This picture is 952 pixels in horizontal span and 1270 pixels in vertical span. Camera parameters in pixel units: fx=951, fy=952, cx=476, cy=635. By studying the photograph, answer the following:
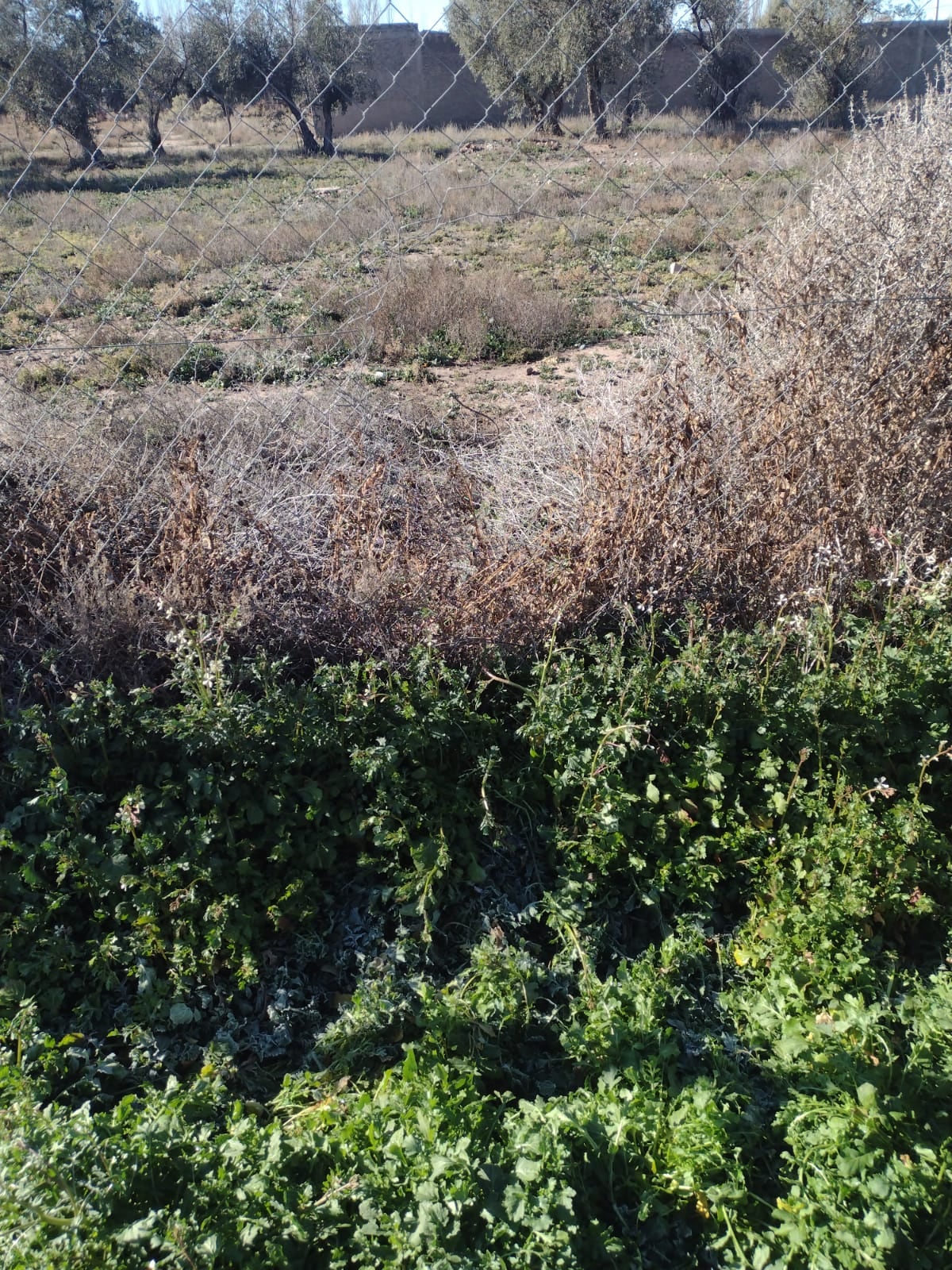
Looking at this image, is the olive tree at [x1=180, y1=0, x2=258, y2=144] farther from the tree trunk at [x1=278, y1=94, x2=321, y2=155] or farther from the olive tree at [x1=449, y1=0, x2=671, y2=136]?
the olive tree at [x1=449, y1=0, x2=671, y2=136]

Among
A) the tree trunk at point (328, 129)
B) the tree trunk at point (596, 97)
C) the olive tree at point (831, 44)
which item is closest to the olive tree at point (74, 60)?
the tree trunk at point (328, 129)

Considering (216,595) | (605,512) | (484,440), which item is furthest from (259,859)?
(484,440)

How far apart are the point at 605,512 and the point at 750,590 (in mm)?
636

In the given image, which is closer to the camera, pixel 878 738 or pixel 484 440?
pixel 878 738

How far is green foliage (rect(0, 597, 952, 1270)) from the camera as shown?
5.76ft

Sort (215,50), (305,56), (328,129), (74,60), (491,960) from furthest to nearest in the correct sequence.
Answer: (74,60)
(215,50)
(328,129)
(305,56)
(491,960)

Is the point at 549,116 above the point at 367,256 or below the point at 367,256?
below

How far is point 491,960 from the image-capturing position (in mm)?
2404

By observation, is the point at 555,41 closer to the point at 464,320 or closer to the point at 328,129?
the point at 328,129

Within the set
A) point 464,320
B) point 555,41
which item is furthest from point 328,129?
point 464,320

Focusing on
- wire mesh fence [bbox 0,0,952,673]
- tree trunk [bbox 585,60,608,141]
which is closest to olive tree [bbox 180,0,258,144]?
wire mesh fence [bbox 0,0,952,673]

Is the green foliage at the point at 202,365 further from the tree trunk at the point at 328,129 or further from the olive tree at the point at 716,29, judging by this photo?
the olive tree at the point at 716,29

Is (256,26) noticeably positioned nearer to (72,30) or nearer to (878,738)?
(878,738)

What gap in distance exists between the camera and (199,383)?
18.9 feet
